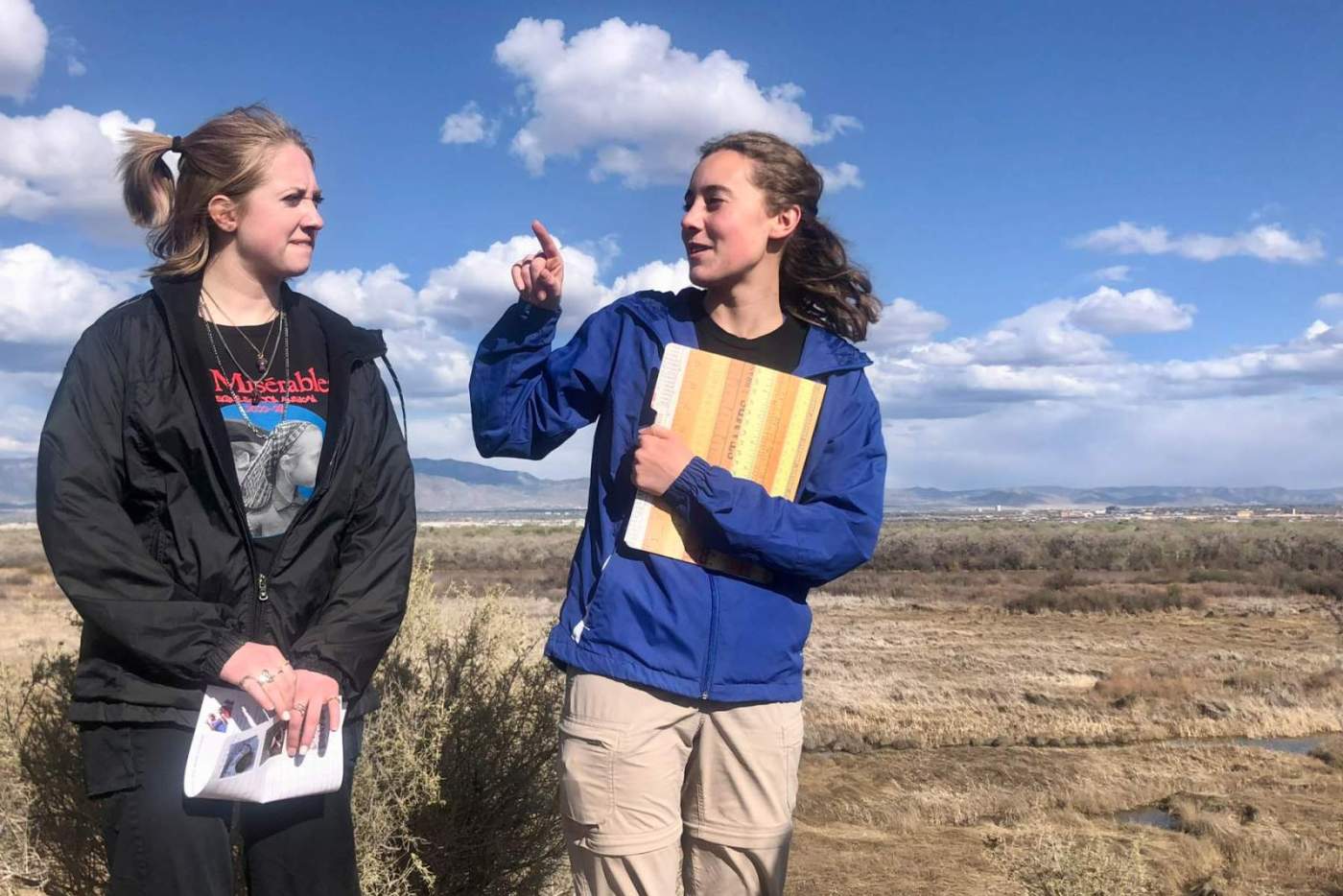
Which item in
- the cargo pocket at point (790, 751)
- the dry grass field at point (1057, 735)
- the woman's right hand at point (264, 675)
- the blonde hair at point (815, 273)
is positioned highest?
the blonde hair at point (815, 273)

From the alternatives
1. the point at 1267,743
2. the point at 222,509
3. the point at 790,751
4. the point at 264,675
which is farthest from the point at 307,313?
the point at 1267,743

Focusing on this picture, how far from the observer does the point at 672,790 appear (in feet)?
6.94

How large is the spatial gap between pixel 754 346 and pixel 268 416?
0.98 m

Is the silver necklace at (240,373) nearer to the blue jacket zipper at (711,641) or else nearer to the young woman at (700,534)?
the young woman at (700,534)

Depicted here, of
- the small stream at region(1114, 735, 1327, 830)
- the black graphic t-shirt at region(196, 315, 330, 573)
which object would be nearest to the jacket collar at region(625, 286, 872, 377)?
the black graphic t-shirt at region(196, 315, 330, 573)

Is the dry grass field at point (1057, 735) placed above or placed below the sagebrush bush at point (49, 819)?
below

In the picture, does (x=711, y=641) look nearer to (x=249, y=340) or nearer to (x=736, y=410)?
(x=736, y=410)

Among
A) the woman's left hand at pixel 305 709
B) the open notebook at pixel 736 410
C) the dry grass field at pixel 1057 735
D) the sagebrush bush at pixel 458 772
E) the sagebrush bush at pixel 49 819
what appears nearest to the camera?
the woman's left hand at pixel 305 709

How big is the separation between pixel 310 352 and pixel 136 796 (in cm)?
82

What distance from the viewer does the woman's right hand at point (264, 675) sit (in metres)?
1.82

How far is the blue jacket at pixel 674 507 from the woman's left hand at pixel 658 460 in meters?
0.02

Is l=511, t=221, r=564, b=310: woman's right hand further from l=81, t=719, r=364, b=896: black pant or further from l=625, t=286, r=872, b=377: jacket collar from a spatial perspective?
l=81, t=719, r=364, b=896: black pant

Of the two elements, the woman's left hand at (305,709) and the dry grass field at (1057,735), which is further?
the dry grass field at (1057,735)

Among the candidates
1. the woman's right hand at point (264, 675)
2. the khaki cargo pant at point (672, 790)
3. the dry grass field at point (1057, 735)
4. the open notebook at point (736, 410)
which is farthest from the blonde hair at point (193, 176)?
the dry grass field at point (1057, 735)
